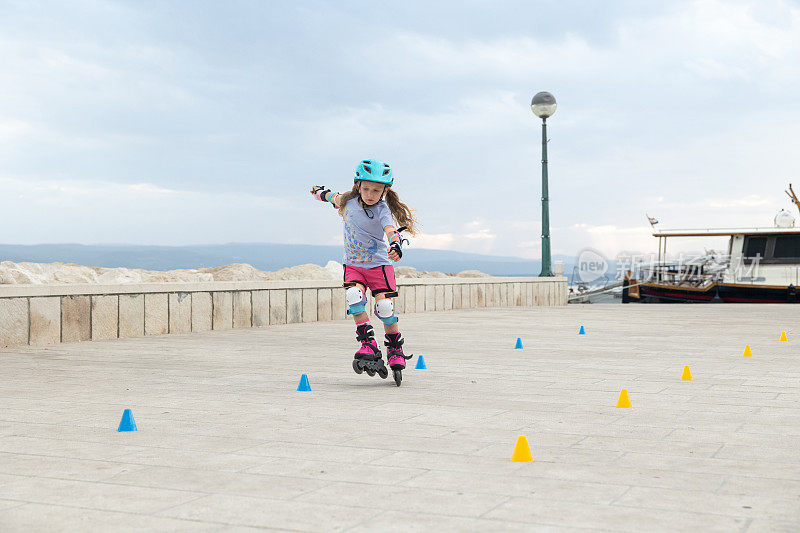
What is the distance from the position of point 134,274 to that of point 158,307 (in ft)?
33.5

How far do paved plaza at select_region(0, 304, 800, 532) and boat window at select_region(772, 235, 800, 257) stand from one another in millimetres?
24433

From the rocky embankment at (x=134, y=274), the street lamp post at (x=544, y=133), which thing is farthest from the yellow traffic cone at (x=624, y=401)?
the street lamp post at (x=544, y=133)

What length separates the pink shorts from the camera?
7.36 metres

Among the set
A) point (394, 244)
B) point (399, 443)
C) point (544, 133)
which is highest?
point (544, 133)

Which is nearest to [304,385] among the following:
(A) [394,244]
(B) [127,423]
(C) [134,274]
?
(A) [394,244]

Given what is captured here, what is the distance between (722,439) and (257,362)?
514cm

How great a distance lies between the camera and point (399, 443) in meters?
4.66

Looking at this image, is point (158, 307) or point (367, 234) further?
point (158, 307)

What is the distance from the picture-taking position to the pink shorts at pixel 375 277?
736 cm

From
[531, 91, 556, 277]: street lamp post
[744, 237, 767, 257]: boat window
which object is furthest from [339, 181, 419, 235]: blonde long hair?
[744, 237, 767, 257]: boat window

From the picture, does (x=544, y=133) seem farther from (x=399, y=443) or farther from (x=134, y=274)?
(x=399, y=443)

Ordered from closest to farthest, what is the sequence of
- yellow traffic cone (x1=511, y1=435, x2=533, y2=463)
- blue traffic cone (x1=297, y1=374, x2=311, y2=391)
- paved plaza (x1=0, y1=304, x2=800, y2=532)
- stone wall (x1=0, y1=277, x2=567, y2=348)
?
paved plaza (x1=0, y1=304, x2=800, y2=532)
yellow traffic cone (x1=511, y1=435, x2=533, y2=463)
blue traffic cone (x1=297, y1=374, x2=311, y2=391)
stone wall (x1=0, y1=277, x2=567, y2=348)

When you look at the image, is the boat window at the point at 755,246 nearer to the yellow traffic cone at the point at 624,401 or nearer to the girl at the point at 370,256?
the girl at the point at 370,256

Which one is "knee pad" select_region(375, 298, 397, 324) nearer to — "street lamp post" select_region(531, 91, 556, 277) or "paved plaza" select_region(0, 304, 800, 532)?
"paved plaza" select_region(0, 304, 800, 532)
